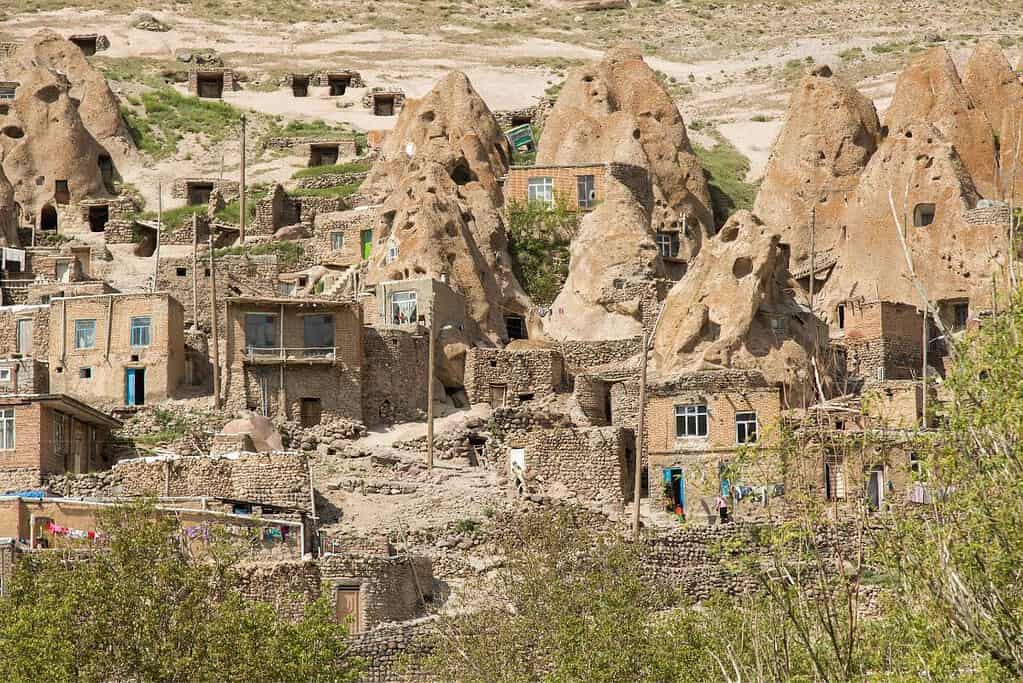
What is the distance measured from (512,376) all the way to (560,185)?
13.1 m

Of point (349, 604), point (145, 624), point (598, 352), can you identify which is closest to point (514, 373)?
point (598, 352)

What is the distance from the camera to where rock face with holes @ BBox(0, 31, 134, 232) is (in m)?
88.1

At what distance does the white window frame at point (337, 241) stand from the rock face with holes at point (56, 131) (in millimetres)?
13658

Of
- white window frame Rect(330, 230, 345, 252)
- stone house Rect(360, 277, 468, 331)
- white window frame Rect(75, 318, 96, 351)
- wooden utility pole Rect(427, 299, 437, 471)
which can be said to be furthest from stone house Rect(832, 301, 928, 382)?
white window frame Rect(75, 318, 96, 351)

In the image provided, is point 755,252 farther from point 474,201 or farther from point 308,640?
point 308,640

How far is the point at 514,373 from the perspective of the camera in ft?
220

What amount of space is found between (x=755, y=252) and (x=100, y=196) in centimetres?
3297

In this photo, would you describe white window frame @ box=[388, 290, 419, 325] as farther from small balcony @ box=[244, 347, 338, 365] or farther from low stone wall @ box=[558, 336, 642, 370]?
low stone wall @ box=[558, 336, 642, 370]

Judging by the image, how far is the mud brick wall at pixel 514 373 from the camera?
219ft

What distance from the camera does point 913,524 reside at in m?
28.7

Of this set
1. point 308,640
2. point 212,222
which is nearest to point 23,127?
point 212,222

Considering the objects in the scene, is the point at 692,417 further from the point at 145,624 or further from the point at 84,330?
the point at 145,624

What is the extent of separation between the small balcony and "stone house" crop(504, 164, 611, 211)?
14.6 metres

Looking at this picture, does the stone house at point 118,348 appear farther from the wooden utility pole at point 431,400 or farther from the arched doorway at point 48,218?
the arched doorway at point 48,218
